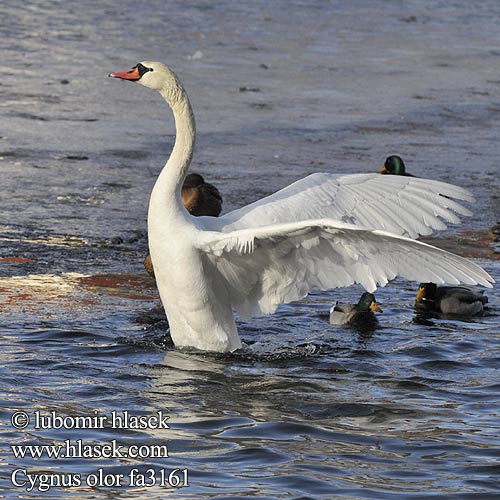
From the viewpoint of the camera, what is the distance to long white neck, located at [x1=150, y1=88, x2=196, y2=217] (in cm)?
754

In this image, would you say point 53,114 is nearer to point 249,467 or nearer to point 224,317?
point 224,317

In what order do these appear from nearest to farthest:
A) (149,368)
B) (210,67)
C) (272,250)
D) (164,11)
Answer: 1. (272,250)
2. (149,368)
3. (210,67)
4. (164,11)

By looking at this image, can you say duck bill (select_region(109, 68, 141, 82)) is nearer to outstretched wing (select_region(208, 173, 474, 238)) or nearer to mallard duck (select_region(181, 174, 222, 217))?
outstretched wing (select_region(208, 173, 474, 238))

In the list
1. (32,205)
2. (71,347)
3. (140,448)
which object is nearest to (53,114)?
(32,205)

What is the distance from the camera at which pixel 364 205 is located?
26.3 ft

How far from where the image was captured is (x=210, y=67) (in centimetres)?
1927

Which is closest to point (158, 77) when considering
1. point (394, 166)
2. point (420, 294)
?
point (420, 294)

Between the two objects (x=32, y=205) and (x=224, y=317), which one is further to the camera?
(x=32, y=205)

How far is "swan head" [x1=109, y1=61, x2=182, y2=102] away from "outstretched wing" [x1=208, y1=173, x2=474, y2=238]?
84 centimetres

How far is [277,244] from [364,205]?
1.01 meters

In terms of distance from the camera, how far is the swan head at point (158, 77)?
8.01 metres

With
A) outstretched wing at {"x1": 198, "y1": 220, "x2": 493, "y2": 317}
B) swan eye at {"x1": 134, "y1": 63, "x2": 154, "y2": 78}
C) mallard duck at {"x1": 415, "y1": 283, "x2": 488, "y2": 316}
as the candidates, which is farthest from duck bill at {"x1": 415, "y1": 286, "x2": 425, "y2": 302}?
swan eye at {"x1": 134, "y1": 63, "x2": 154, "y2": 78}

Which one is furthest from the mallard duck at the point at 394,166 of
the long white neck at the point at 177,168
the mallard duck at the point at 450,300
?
the long white neck at the point at 177,168

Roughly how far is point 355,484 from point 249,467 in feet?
1.68
